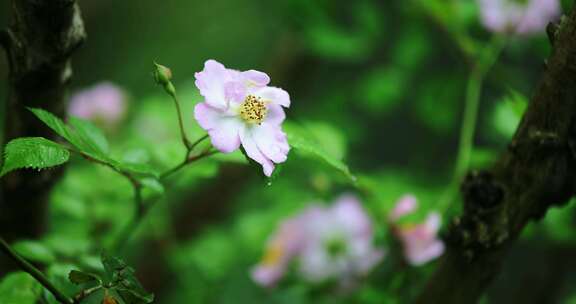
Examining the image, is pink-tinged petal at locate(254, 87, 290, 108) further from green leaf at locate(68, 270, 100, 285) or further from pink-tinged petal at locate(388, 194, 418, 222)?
pink-tinged petal at locate(388, 194, 418, 222)

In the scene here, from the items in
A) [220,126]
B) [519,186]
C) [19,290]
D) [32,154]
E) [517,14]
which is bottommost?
[19,290]

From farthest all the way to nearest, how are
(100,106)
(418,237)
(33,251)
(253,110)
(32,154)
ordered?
(100,106), (418,237), (33,251), (253,110), (32,154)

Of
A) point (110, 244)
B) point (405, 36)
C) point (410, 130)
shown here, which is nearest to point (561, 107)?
point (110, 244)

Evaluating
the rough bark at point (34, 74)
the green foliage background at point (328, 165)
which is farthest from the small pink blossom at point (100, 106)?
the rough bark at point (34, 74)

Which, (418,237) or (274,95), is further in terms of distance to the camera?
(418,237)

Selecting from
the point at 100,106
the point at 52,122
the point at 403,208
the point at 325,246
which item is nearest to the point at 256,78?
the point at 52,122

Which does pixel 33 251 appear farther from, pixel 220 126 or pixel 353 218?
pixel 353 218
